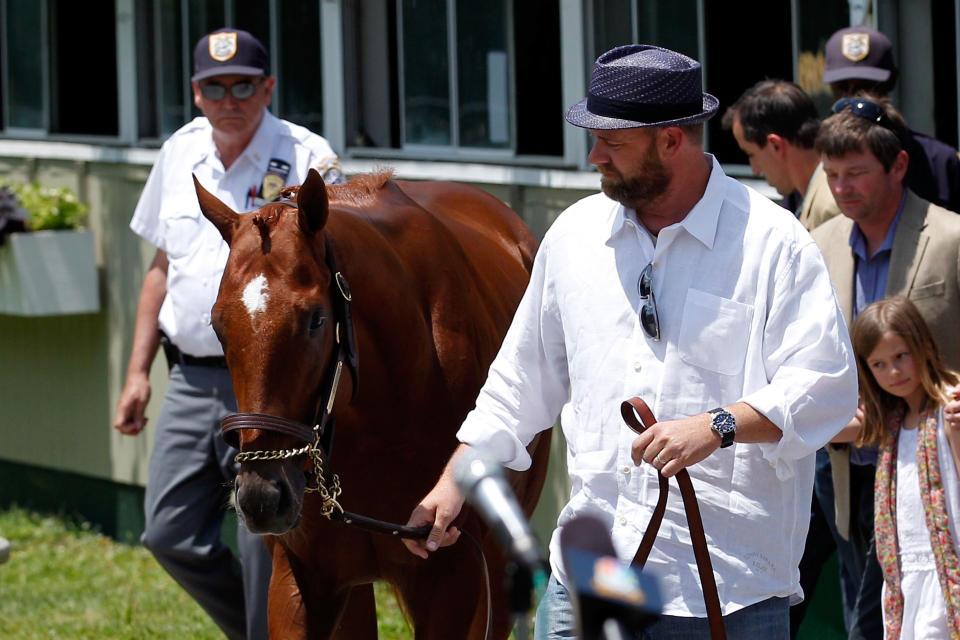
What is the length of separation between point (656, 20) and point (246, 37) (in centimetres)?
182

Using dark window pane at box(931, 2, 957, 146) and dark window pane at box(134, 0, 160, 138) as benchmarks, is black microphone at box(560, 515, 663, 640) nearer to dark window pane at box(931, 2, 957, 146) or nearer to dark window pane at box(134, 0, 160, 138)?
dark window pane at box(931, 2, 957, 146)

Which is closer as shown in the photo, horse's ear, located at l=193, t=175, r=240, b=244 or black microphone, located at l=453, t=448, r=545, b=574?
black microphone, located at l=453, t=448, r=545, b=574

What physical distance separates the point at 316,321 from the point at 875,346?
5.51ft

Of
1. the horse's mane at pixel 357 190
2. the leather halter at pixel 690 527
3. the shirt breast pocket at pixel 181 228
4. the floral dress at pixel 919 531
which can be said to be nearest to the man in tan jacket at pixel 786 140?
the floral dress at pixel 919 531

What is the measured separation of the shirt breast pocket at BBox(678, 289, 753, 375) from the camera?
334 cm

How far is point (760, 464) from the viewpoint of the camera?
3.37 m

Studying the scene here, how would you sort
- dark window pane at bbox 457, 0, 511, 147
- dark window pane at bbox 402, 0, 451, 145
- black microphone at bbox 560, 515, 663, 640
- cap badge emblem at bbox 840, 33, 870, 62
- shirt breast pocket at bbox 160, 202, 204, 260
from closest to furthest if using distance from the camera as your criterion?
1. black microphone at bbox 560, 515, 663, 640
2. cap badge emblem at bbox 840, 33, 870, 62
3. shirt breast pocket at bbox 160, 202, 204, 260
4. dark window pane at bbox 457, 0, 511, 147
5. dark window pane at bbox 402, 0, 451, 145

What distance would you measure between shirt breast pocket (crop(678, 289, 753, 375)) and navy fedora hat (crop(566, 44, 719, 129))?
0.40 m

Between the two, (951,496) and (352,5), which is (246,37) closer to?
(352,5)

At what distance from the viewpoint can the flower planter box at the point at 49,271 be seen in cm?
911

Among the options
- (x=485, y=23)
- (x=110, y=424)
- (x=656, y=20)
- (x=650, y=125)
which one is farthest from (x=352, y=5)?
(x=650, y=125)

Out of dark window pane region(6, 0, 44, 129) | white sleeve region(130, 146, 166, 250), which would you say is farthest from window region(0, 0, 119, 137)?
white sleeve region(130, 146, 166, 250)

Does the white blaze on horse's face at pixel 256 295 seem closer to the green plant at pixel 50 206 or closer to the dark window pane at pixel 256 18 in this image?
A: the dark window pane at pixel 256 18

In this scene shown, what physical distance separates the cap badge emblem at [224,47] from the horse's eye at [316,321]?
78.8 inches
